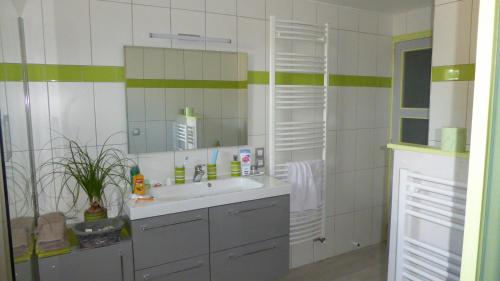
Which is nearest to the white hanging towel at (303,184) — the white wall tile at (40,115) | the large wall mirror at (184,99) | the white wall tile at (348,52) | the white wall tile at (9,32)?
the large wall mirror at (184,99)

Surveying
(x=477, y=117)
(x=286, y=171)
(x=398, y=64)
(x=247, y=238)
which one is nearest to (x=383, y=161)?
(x=398, y=64)

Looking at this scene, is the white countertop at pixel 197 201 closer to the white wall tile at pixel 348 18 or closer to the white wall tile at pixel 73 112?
the white wall tile at pixel 73 112

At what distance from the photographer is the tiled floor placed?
3.22m

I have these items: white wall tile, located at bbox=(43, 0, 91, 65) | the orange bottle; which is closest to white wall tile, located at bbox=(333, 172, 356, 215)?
the orange bottle

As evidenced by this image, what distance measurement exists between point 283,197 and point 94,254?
1295 millimetres

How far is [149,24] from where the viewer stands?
8.19 feet

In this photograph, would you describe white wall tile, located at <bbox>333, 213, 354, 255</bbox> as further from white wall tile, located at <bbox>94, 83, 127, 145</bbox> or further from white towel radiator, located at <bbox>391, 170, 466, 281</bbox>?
white wall tile, located at <bbox>94, 83, 127, 145</bbox>

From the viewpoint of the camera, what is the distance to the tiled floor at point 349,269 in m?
3.22

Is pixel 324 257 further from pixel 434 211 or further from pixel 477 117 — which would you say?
pixel 477 117

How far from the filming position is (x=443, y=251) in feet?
5.42

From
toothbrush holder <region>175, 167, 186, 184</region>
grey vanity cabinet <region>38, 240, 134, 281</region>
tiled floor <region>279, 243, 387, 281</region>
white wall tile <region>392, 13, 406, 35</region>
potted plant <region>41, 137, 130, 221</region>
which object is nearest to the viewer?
grey vanity cabinet <region>38, 240, 134, 281</region>

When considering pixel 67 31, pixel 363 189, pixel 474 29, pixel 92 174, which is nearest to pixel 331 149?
pixel 363 189

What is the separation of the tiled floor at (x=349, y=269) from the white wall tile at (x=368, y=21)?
7.53 ft

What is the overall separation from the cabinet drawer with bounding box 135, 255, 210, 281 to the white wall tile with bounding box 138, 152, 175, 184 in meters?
0.65
